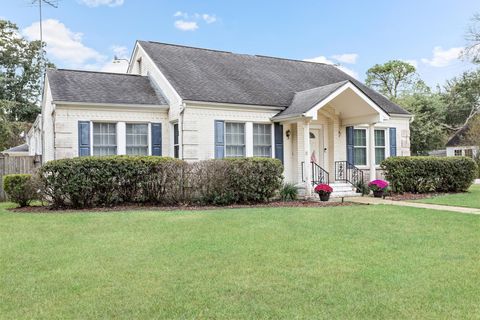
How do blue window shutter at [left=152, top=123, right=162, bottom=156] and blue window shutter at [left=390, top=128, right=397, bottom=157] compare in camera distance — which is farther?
blue window shutter at [left=390, top=128, right=397, bottom=157]

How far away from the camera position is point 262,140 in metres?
15.4

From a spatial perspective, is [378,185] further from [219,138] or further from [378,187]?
[219,138]

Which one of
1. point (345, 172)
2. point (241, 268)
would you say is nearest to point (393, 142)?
point (345, 172)

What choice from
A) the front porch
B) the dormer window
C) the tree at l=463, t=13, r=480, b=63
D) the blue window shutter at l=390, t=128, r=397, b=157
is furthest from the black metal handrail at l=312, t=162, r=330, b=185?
the tree at l=463, t=13, r=480, b=63

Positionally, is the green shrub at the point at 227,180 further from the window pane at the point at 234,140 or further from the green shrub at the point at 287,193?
the window pane at the point at 234,140

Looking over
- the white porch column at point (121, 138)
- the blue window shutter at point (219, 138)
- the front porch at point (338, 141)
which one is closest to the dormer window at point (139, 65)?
the white porch column at point (121, 138)

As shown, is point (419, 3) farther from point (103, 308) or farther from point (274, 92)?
point (103, 308)

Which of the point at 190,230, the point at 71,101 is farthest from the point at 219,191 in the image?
the point at 71,101

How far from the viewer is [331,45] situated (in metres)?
30.8

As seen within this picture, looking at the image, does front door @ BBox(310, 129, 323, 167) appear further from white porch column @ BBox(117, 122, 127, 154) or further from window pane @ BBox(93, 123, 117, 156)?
window pane @ BBox(93, 123, 117, 156)

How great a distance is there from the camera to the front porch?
14969mm

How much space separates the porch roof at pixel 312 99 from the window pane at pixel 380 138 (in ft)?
10.0

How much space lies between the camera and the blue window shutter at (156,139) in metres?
14.7

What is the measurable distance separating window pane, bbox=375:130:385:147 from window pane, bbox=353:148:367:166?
76cm
